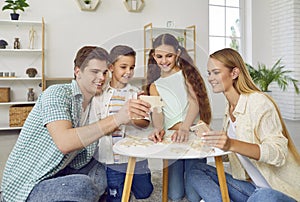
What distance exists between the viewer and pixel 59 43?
4.14 m

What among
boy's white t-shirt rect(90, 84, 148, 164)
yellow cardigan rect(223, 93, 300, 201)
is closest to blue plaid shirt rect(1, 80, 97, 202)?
boy's white t-shirt rect(90, 84, 148, 164)

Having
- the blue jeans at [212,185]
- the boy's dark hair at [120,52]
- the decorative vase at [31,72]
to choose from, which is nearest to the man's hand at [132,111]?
the boy's dark hair at [120,52]

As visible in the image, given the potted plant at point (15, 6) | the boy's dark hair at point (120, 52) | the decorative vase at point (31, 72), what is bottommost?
the boy's dark hair at point (120, 52)

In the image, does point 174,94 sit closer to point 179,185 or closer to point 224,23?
point 179,185

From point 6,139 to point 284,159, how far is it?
10.8ft

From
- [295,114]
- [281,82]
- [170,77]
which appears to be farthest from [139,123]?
[295,114]

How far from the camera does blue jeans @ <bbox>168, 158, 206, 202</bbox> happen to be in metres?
1.45

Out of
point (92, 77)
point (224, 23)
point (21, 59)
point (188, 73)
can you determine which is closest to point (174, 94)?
point (188, 73)

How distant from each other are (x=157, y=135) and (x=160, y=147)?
4 centimetres

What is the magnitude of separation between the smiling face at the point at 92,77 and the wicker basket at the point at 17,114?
2.95 m

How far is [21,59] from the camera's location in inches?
157

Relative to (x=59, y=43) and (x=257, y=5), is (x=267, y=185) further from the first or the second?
(x=257, y=5)

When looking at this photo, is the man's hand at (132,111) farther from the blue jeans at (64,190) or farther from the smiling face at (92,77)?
the blue jeans at (64,190)

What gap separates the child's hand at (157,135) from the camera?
944mm
